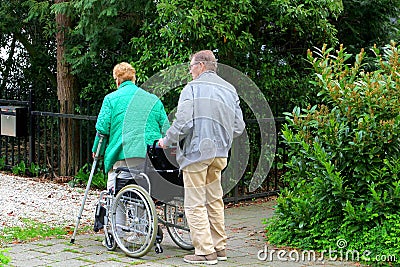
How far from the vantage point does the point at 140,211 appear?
22.0ft

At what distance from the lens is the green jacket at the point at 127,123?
275 inches

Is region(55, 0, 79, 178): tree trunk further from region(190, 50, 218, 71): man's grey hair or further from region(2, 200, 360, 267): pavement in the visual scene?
region(190, 50, 218, 71): man's grey hair

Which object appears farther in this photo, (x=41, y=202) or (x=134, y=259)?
(x=41, y=202)

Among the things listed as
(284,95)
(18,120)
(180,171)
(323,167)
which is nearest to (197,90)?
(180,171)

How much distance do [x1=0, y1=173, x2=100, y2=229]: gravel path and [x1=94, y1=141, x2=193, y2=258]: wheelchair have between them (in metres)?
1.46

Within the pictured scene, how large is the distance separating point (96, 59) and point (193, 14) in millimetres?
2764

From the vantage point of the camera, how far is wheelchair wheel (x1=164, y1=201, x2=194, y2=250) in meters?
6.97

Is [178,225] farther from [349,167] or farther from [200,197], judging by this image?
[349,167]

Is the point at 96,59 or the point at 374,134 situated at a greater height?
the point at 96,59

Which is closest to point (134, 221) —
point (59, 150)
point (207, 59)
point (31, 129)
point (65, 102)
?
point (207, 59)

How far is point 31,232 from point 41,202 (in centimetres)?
203

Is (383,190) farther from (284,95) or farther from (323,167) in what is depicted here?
(284,95)

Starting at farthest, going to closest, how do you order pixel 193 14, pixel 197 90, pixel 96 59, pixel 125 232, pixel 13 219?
pixel 96 59 < pixel 193 14 < pixel 13 219 < pixel 125 232 < pixel 197 90

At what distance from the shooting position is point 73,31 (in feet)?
36.3
